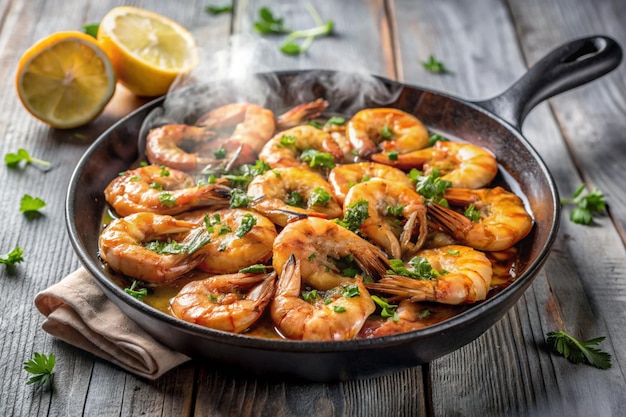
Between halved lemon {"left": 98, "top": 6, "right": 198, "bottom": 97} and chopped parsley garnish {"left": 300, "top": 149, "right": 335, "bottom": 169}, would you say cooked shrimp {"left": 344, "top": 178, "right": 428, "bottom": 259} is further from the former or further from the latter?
halved lemon {"left": 98, "top": 6, "right": 198, "bottom": 97}

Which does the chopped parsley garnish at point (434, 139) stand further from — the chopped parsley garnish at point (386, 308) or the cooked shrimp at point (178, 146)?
the chopped parsley garnish at point (386, 308)

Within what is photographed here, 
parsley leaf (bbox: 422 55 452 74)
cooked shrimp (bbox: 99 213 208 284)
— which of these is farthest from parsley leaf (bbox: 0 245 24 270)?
parsley leaf (bbox: 422 55 452 74)

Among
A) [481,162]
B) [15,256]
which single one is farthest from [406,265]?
[15,256]

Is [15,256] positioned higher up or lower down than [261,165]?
lower down

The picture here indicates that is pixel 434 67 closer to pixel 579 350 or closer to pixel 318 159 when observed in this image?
pixel 318 159

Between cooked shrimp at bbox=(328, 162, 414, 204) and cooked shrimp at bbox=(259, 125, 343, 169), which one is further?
cooked shrimp at bbox=(259, 125, 343, 169)

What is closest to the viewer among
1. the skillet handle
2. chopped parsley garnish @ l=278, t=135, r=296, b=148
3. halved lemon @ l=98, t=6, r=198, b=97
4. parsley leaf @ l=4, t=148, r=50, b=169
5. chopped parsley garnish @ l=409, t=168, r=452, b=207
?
chopped parsley garnish @ l=409, t=168, r=452, b=207

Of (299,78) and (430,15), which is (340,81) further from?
(430,15)
